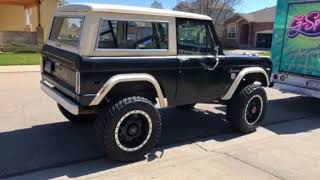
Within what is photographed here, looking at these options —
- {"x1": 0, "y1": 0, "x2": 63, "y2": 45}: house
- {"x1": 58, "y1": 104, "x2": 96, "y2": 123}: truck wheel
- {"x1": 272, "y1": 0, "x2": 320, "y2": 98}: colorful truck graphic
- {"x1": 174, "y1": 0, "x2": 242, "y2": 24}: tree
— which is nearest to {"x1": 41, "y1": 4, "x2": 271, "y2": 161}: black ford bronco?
{"x1": 58, "y1": 104, "x2": 96, "y2": 123}: truck wheel

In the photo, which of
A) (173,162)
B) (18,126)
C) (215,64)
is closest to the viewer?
(173,162)

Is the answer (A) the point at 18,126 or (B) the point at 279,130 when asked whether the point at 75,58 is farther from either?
(B) the point at 279,130

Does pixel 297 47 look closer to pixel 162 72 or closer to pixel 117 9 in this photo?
pixel 162 72

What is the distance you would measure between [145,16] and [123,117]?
1.40 meters

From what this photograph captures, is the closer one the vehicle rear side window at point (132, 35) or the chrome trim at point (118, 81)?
the chrome trim at point (118, 81)

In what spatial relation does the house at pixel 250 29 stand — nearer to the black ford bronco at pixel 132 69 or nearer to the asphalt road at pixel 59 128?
the asphalt road at pixel 59 128

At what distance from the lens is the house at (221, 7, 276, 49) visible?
5475cm

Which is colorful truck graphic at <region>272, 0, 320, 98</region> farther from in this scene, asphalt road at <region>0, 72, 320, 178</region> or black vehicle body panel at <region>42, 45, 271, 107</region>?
black vehicle body panel at <region>42, 45, 271, 107</region>

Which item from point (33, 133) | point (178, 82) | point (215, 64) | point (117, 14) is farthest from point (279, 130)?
point (33, 133)

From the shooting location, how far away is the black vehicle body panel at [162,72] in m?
5.10

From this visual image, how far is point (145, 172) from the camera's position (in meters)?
5.11

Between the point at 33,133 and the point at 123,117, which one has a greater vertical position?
the point at 123,117

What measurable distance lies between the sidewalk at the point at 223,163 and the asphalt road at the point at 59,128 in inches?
8.5

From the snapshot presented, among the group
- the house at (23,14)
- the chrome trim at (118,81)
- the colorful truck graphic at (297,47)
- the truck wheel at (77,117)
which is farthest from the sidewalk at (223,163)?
the house at (23,14)
